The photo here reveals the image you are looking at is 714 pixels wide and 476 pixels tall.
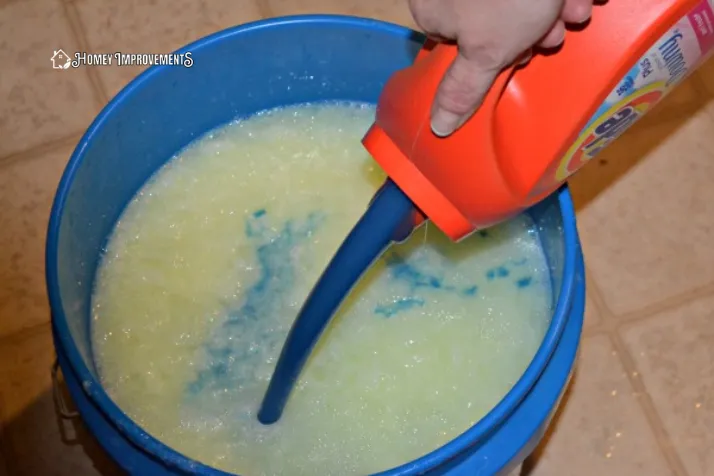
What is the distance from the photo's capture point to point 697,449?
0.84 meters

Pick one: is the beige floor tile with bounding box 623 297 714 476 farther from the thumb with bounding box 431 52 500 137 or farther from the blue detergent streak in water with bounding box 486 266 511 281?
the thumb with bounding box 431 52 500 137

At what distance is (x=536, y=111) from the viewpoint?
0.50 m

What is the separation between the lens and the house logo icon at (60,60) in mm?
1014

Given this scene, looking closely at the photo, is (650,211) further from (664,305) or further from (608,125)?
(608,125)

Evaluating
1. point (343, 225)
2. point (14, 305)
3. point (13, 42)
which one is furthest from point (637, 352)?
point (13, 42)

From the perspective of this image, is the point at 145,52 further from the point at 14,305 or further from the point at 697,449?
the point at 697,449

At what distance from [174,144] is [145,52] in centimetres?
27

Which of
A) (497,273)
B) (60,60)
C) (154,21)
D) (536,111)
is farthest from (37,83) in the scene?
(536,111)

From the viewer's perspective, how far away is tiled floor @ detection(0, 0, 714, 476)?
0.84m

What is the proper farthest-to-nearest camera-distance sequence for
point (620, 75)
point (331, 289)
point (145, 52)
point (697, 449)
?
point (145, 52), point (697, 449), point (331, 289), point (620, 75)

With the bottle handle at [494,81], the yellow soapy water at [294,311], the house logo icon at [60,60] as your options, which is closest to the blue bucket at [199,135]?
the yellow soapy water at [294,311]

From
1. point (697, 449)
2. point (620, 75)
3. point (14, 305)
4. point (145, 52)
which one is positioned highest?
point (620, 75)

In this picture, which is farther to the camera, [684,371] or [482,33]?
[684,371]

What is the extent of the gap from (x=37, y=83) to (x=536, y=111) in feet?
2.31
